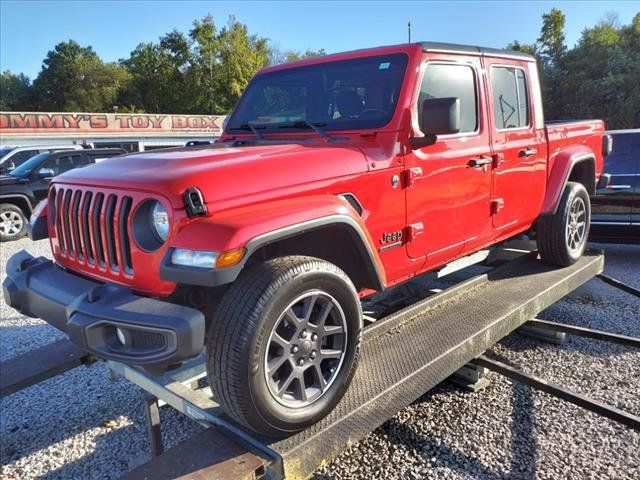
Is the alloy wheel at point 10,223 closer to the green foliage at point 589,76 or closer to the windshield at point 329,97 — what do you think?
the windshield at point 329,97

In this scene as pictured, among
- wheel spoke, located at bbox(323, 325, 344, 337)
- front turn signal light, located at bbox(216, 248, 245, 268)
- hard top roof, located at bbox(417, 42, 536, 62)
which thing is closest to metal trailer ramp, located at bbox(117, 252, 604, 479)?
wheel spoke, located at bbox(323, 325, 344, 337)

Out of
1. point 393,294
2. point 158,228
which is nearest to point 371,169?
point 158,228

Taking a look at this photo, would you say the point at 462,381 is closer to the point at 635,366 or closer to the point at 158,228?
the point at 635,366

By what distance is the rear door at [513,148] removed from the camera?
3.74 m

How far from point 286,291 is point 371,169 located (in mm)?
964

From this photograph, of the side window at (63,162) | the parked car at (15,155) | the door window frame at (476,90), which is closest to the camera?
the door window frame at (476,90)

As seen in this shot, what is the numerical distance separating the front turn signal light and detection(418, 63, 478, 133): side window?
1.69m

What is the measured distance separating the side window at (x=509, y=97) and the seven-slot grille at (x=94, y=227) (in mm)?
2737

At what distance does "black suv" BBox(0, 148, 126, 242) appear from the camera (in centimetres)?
986

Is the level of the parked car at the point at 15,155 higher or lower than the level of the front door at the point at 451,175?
higher

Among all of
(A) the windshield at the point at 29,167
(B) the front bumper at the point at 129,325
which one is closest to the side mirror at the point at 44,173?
(A) the windshield at the point at 29,167

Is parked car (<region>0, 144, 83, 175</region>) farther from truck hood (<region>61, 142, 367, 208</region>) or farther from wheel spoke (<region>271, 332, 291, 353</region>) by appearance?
wheel spoke (<region>271, 332, 291, 353</region>)

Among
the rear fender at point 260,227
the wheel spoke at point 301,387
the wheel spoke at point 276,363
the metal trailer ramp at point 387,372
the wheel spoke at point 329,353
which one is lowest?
the metal trailer ramp at point 387,372

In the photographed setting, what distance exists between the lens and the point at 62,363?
3.04m
